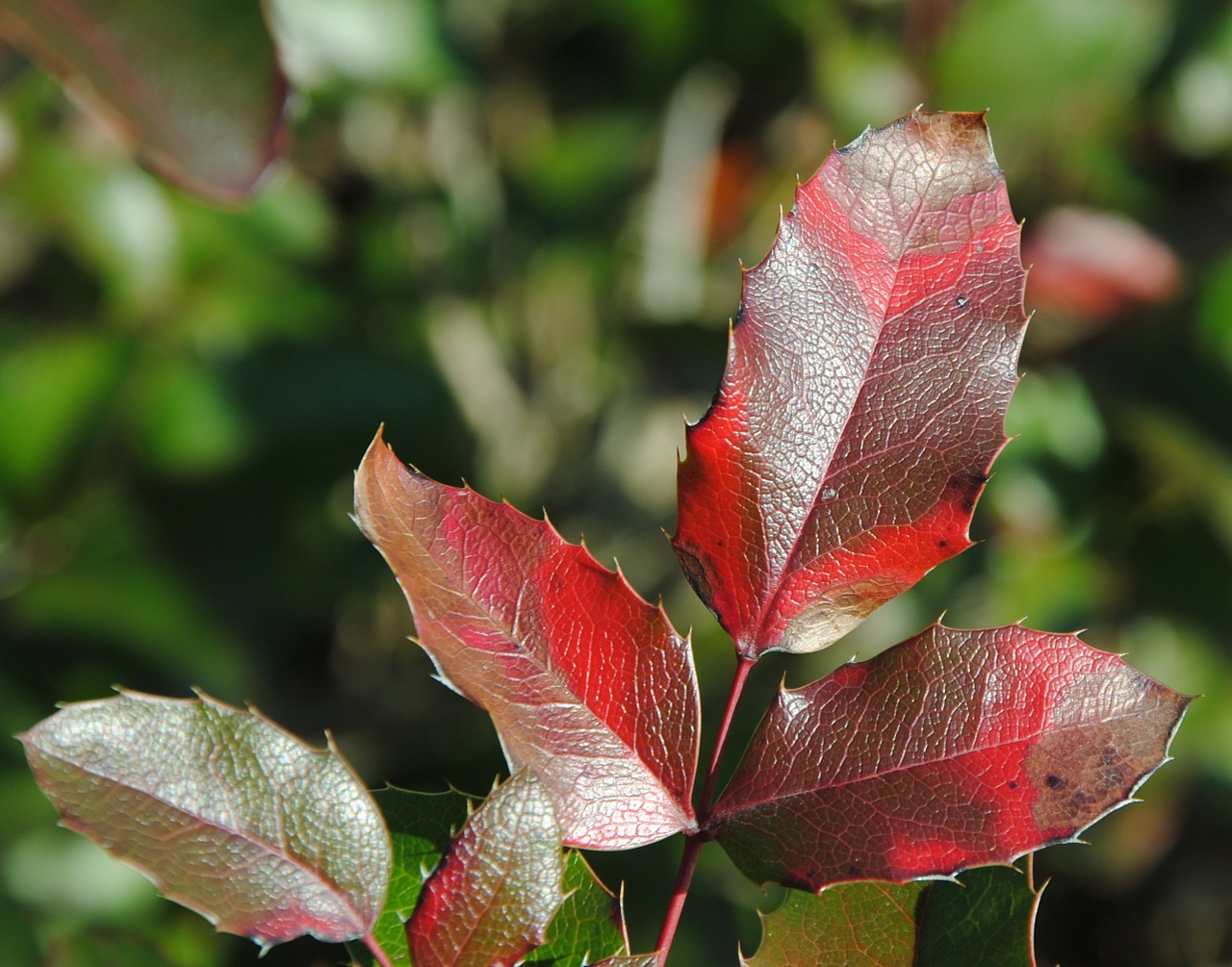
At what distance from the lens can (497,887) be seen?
391 mm

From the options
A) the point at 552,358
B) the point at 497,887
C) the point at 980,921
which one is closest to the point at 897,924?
the point at 980,921

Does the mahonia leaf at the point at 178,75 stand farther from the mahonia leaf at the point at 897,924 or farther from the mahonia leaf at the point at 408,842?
the mahonia leaf at the point at 897,924

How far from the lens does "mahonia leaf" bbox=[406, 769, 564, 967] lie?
389 millimetres

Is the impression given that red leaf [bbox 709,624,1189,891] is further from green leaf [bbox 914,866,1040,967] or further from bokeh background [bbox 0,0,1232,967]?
bokeh background [bbox 0,0,1232,967]

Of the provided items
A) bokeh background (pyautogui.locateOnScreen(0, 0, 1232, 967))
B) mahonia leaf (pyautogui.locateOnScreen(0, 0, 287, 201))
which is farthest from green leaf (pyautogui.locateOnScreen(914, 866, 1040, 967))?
bokeh background (pyautogui.locateOnScreen(0, 0, 1232, 967))

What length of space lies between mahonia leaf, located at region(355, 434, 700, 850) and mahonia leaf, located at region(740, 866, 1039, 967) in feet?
0.19

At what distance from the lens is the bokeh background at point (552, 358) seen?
3.72ft

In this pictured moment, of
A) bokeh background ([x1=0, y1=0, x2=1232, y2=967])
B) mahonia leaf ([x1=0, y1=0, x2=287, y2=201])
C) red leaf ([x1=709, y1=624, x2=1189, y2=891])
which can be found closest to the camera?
red leaf ([x1=709, y1=624, x2=1189, y2=891])

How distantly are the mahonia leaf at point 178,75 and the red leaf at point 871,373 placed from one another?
31 cm

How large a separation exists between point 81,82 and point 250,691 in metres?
0.75

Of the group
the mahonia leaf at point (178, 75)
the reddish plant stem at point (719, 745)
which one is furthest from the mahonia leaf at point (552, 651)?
the mahonia leaf at point (178, 75)

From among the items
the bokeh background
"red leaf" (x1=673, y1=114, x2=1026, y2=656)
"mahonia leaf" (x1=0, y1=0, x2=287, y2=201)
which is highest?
"mahonia leaf" (x1=0, y1=0, x2=287, y2=201)

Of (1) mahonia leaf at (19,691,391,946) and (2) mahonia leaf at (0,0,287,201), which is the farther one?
(2) mahonia leaf at (0,0,287,201)

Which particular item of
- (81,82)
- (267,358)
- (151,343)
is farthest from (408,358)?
(81,82)
